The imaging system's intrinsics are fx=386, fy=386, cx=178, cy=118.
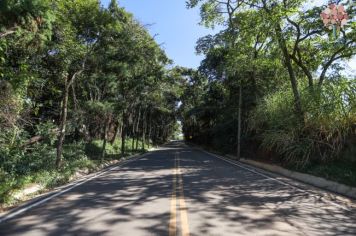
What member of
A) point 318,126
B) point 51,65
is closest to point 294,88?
point 318,126

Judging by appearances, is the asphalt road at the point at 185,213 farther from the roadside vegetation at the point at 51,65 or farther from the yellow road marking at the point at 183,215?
the roadside vegetation at the point at 51,65

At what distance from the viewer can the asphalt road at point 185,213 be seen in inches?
283

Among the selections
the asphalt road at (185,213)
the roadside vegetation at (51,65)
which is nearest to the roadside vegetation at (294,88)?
the asphalt road at (185,213)

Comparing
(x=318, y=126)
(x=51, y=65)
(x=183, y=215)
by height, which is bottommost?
(x=183, y=215)

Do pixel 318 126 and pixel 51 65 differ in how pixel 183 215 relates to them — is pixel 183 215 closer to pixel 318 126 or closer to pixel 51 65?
pixel 318 126

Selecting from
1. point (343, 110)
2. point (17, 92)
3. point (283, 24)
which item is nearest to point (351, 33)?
point (283, 24)

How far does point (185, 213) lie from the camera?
28.1 ft

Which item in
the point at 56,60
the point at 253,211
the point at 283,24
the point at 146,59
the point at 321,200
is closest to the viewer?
the point at 253,211

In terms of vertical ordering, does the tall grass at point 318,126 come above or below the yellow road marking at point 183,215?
above

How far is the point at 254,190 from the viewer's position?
41.1 ft

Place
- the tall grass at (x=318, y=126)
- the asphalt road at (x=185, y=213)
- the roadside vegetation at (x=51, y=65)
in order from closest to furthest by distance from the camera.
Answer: the asphalt road at (x=185, y=213), the roadside vegetation at (x=51, y=65), the tall grass at (x=318, y=126)

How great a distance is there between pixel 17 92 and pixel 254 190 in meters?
9.05

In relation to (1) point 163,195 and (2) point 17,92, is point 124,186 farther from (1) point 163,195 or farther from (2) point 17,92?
(2) point 17,92

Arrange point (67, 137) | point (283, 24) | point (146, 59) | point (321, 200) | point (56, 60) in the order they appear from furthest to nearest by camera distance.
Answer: point (67, 137) < point (146, 59) < point (283, 24) < point (56, 60) < point (321, 200)
